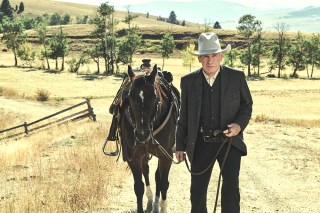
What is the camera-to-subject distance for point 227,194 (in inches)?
182

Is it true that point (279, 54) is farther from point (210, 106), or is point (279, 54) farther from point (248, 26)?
point (210, 106)

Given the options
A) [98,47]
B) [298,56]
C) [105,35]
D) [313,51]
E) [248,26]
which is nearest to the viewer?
[313,51]

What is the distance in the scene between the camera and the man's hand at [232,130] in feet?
14.5

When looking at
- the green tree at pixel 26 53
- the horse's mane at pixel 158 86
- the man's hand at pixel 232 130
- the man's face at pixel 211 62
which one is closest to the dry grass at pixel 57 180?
the horse's mane at pixel 158 86

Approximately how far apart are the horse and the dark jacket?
2.84ft

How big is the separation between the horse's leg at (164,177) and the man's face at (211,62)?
2938mm

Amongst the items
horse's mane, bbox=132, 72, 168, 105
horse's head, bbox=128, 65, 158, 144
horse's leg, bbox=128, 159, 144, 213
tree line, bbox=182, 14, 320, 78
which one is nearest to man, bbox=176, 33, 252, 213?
horse's head, bbox=128, 65, 158, 144

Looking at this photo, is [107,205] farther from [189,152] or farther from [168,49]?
[168,49]

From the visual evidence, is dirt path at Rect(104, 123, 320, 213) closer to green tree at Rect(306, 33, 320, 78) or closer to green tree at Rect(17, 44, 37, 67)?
green tree at Rect(306, 33, 320, 78)

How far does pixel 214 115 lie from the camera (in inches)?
180

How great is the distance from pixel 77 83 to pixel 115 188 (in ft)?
171

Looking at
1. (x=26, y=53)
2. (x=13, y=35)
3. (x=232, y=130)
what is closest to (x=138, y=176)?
(x=232, y=130)

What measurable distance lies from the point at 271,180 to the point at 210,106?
227 inches

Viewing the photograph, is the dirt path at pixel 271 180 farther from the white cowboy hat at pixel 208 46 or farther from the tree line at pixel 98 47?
the tree line at pixel 98 47
